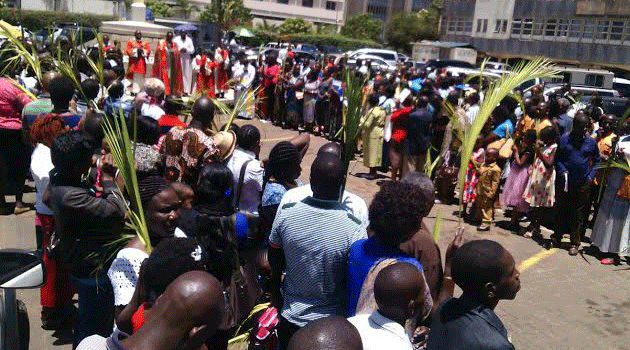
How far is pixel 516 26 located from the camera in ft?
148

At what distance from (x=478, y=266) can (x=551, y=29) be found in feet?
143

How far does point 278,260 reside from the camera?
11.9 ft

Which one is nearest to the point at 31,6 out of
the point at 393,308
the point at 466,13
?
the point at 466,13

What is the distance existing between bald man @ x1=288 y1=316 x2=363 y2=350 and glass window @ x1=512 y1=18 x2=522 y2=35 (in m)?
46.1

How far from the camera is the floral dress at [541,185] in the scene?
773cm

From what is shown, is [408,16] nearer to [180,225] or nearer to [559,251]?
[559,251]

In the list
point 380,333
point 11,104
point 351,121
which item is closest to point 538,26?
point 11,104

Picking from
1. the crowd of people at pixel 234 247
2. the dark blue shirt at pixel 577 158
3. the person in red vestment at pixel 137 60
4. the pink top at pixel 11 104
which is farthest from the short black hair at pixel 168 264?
the person in red vestment at pixel 137 60

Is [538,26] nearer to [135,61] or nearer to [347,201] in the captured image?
[135,61]

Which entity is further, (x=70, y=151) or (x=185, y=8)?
(x=185, y=8)

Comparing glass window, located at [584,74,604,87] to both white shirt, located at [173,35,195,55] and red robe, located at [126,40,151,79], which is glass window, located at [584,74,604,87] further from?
red robe, located at [126,40,151,79]

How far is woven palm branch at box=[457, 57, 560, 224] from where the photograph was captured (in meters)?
4.34

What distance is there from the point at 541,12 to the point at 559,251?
128 ft

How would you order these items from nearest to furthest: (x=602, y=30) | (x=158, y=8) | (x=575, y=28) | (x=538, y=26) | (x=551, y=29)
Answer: (x=602, y=30) < (x=575, y=28) < (x=551, y=29) < (x=538, y=26) < (x=158, y=8)
